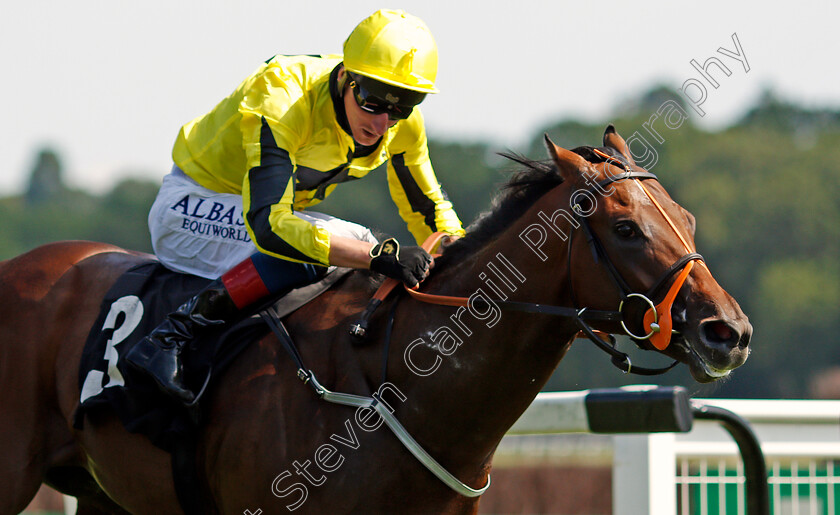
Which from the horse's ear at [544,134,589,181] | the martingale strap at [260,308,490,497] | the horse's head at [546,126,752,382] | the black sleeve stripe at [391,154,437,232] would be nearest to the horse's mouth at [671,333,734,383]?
the horse's head at [546,126,752,382]

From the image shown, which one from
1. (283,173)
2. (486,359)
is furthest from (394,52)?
(486,359)

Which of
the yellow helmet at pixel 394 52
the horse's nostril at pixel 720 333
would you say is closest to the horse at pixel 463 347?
the horse's nostril at pixel 720 333

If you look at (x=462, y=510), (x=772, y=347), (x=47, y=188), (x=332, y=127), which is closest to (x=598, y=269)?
(x=462, y=510)

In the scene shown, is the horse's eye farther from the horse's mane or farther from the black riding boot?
the black riding boot

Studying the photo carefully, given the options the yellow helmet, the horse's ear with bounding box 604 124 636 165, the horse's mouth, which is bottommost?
the horse's mouth

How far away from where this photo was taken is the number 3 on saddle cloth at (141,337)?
13.4 feet

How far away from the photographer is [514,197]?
3.94 m

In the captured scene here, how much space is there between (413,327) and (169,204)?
1333 millimetres

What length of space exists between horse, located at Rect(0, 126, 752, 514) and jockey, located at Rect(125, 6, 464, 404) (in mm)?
198

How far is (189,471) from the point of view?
4.04m

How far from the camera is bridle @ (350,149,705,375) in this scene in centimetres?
340

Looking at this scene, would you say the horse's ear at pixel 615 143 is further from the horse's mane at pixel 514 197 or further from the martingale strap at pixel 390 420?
the martingale strap at pixel 390 420

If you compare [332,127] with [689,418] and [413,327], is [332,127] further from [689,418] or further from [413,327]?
[689,418]

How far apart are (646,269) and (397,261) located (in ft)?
2.91
